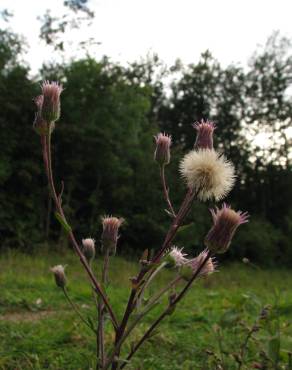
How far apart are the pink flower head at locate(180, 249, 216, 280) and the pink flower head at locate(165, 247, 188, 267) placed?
32 mm

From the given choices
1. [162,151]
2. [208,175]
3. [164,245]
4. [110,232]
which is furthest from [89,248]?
[208,175]

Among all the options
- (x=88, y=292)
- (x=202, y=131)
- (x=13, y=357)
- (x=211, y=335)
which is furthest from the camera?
(x=88, y=292)

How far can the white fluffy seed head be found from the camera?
147 cm

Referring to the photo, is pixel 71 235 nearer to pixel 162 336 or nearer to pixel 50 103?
pixel 50 103

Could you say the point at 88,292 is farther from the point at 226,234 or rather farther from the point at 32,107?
the point at 32,107

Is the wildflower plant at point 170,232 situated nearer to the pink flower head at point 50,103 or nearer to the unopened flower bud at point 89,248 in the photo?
the pink flower head at point 50,103

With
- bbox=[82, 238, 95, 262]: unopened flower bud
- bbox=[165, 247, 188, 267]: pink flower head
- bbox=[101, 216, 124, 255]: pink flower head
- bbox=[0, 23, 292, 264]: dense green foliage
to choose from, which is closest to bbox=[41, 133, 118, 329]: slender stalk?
bbox=[165, 247, 188, 267]: pink flower head

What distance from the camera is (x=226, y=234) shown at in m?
1.42

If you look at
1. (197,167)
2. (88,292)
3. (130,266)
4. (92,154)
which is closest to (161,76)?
(92,154)

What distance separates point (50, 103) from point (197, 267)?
2.35 feet

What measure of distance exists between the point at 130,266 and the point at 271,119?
2136 centimetres

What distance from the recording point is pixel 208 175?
147cm

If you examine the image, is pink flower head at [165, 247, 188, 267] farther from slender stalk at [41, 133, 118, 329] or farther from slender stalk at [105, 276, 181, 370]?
slender stalk at [41, 133, 118, 329]

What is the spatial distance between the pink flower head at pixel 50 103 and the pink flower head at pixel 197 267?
637 mm
